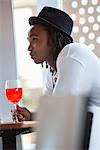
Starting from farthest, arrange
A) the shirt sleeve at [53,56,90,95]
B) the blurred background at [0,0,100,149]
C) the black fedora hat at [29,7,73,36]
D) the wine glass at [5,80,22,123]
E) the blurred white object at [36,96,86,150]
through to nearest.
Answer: the blurred background at [0,0,100,149] → the wine glass at [5,80,22,123] → the black fedora hat at [29,7,73,36] → the shirt sleeve at [53,56,90,95] → the blurred white object at [36,96,86,150]

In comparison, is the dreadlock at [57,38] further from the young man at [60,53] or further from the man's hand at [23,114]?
the man's hand at [23,114]

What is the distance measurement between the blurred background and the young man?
1.13 meters

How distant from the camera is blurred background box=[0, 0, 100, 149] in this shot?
2.92 meters

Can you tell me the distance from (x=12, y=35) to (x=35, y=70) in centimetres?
37

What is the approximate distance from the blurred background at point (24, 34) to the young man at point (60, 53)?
113 cm

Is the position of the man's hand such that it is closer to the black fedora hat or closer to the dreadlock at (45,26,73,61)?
the dreadlock at (45,26,73,61)

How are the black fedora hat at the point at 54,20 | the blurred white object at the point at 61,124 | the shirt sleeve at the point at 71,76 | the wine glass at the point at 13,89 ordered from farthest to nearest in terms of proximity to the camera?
the wine glass at the point at 13,89 < the black fedora hat at the point at 54,20 < the shirt sleeve at the point at 71,76 < the blurred white object at the point at 61,124

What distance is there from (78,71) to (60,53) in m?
0.20

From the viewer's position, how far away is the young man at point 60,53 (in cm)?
130

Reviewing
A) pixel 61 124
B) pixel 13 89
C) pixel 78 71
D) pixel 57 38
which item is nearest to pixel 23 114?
pixel 13 89

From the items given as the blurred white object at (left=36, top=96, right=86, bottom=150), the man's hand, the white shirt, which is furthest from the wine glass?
the blurred white object at (left=36, top=96, right=86, bottom=150)

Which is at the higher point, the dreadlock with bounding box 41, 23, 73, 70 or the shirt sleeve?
the dreadlock with bounding box 41, 23, 73, 70

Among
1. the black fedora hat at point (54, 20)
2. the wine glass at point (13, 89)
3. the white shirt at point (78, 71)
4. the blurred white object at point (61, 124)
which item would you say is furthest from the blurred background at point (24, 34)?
the blurred white object at point (61, 124)

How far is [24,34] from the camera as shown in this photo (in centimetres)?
301
